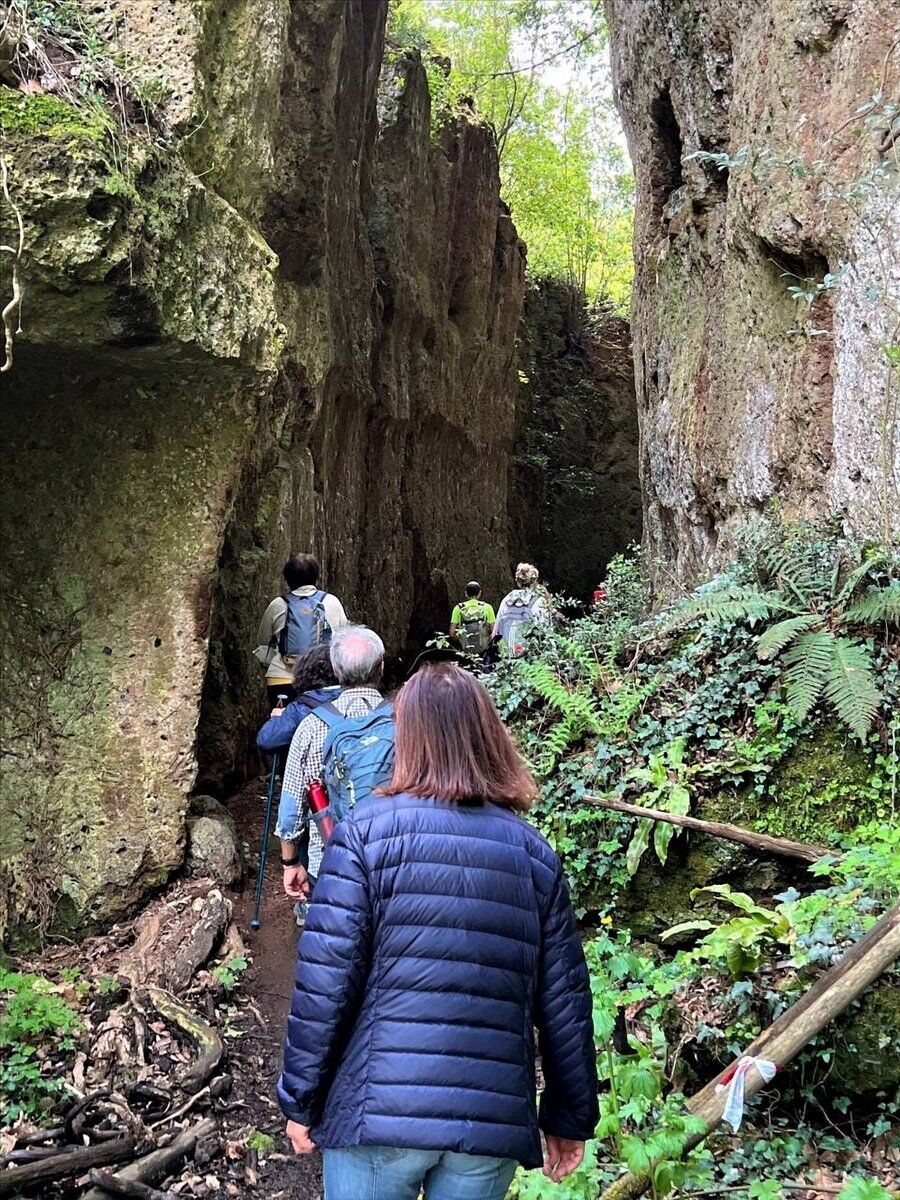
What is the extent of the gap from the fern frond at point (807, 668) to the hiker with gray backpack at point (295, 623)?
2911 millimetres

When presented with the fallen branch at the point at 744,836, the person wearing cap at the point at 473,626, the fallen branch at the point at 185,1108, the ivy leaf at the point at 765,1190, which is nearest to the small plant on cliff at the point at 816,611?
the fallen branch at the point at 744,836

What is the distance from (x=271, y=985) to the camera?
5.15 m

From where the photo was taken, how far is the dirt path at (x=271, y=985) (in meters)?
3.81

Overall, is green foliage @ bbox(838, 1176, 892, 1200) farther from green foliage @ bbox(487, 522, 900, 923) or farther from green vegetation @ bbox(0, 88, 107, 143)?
green vegetation @ bbox(0, 88, 107, 143)

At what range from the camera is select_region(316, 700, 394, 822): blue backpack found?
10.8 feet

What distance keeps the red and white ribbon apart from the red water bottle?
1733mm

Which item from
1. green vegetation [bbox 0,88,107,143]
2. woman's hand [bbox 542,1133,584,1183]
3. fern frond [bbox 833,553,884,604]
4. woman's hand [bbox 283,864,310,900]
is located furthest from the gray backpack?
woman's hand [bbox 542,1133,584,1183]

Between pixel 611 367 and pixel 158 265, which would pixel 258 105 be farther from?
pixel 611 367

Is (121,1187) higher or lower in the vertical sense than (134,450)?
lower

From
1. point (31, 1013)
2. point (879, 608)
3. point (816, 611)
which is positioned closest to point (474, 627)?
point (816, 611)

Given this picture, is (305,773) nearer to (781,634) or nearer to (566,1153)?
(566,1153)

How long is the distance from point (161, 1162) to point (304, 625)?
3480mm

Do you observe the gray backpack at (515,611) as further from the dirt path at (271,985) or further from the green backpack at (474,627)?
the dirt path at (271,985)

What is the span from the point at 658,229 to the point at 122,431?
28.0 feet
